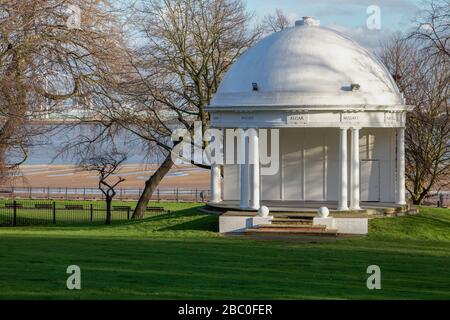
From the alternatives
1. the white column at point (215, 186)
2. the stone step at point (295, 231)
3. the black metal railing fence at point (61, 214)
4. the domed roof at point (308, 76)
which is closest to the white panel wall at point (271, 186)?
the white column at point (215, 186)

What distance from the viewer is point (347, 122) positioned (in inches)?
1313

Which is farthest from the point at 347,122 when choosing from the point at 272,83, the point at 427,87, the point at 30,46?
the point at 427,87

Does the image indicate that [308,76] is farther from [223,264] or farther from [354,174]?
[223,264]

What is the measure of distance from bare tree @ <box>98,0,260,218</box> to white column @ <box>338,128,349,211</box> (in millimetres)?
14767

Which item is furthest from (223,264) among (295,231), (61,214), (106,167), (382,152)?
Result: (106,167)

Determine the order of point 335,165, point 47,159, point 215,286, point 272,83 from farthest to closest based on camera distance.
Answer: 1. point 47,159
2. point 335,165
3. point 272,83
4. point 215,286

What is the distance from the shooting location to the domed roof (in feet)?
109

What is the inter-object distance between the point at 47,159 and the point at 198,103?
373 feet

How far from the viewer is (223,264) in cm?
2117

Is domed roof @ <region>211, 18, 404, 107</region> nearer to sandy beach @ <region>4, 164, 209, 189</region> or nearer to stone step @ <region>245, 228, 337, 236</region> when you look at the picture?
stone step @ <region>245, 228, 337, 236</region>

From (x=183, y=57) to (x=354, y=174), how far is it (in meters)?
16.0

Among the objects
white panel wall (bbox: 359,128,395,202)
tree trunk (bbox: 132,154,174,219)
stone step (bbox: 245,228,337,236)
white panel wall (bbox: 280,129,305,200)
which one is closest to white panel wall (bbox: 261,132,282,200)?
white panel wall (bbox: 280,129,305,200)
